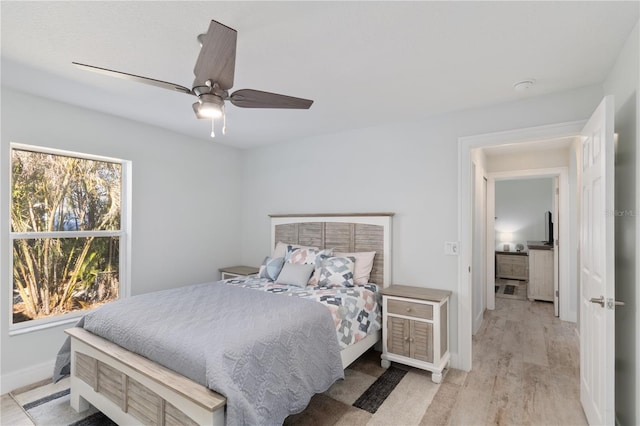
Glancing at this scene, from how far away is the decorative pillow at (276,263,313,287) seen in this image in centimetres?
315

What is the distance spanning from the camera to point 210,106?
179 cm

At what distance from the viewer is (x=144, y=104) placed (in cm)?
293

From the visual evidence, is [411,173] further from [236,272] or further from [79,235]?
[79,235]

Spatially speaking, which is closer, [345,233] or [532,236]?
[345,233]

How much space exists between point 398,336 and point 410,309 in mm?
282

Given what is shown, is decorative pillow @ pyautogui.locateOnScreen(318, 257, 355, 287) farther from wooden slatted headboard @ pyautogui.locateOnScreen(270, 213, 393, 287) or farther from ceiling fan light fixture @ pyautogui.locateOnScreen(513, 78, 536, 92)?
ceiling fan light fixture @ pyautogui.locateOnScreen(513, 78, 536, 92)

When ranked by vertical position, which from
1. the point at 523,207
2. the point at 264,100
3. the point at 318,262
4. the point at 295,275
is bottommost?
the point at 295,275

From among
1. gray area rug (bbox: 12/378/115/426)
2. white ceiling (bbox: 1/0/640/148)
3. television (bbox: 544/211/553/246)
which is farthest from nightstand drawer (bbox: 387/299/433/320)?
television (bbox: 544/211/553/246)

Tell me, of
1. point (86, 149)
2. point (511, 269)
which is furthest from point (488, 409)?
point (511, 269)

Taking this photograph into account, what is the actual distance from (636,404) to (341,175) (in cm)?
294

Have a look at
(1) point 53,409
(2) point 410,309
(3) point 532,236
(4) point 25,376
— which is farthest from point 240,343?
(3) point 532,236

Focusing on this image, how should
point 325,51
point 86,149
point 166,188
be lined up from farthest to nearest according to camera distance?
point 166,188 → point 86,149 → point 325,51

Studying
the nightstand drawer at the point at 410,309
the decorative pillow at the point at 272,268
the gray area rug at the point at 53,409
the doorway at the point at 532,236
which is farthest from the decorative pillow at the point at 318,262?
the doorway at the point at 532,236

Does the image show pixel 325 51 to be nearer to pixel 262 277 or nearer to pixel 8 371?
pixel 262 277
